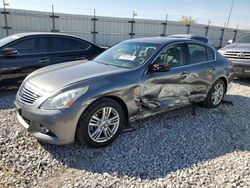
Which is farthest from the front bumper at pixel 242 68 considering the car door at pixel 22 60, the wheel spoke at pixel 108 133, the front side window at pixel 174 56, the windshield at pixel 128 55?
the car door at pixel 22 60

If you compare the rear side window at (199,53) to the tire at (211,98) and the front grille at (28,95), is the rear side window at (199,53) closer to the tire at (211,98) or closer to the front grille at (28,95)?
the tire at (211,98)

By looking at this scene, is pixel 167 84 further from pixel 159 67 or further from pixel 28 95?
pixel 28 95

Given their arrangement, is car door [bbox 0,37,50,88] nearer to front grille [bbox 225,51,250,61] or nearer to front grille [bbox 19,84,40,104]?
front grille [bbox 19,84,40,104]

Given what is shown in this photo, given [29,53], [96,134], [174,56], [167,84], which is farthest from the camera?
[29,53]

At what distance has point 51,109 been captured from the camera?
9.52 ft

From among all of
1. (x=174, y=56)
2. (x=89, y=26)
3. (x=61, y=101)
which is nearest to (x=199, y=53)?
(x=174, y=56)

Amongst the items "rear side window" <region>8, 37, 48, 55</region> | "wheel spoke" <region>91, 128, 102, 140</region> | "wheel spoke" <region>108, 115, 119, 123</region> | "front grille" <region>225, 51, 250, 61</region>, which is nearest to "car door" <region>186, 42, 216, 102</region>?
"wheel spoke" <region>108, 115, 119, 123</region>

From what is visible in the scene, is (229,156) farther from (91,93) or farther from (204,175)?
(91,93)

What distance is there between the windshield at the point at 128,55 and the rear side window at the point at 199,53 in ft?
2.89

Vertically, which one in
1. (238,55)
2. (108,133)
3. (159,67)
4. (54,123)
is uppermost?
(159,67)

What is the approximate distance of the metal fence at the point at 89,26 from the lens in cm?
1234

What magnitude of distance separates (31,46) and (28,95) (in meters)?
2.78

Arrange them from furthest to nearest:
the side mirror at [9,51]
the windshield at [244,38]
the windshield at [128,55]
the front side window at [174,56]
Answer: the windshield at [244,38] < the side mirror at [9,51] < the front side window at [174,56] < the windshield at [128,55]

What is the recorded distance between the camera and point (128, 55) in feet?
13.1
